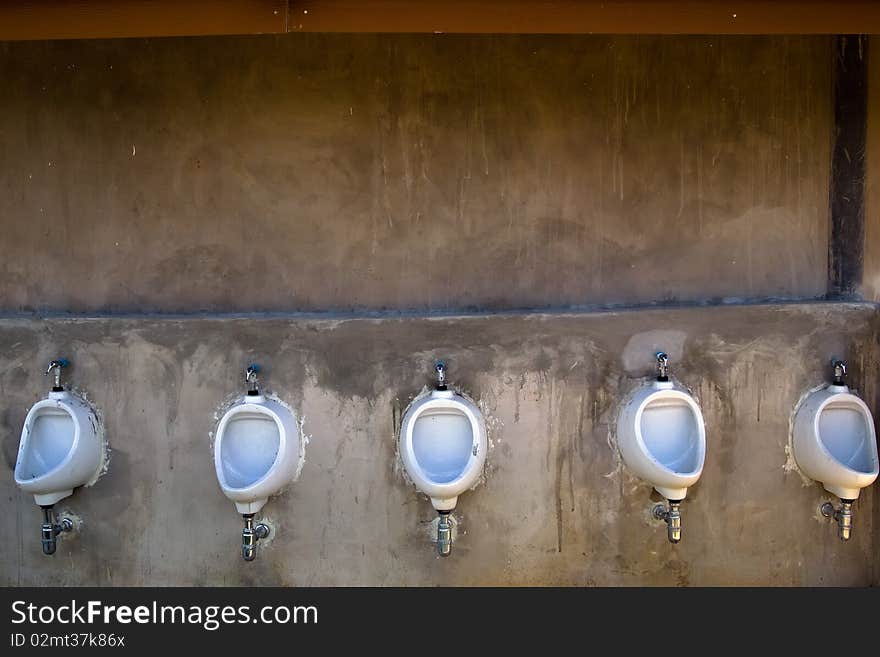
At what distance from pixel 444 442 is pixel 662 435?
0.84 meters

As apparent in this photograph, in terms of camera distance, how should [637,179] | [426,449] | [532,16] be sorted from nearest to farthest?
1. [532,16]
2. [426,449]
3. [637,179]

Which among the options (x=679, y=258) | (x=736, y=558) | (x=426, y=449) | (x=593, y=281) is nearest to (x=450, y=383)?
(x=426, y=449)

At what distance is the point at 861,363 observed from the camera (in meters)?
3.19

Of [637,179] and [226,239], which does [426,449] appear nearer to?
[226,239]

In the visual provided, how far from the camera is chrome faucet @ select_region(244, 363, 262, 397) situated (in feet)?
10.1

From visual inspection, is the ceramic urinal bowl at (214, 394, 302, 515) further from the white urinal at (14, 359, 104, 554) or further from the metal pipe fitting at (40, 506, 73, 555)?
the metal pipe fitting at (40, 506, 73, 555)

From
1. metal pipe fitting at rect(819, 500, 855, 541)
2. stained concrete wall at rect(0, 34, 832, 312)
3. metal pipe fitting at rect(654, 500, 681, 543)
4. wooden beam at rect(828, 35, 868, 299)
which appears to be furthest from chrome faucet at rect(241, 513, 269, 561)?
wooden beam at rect(828, 35, 868, 299)

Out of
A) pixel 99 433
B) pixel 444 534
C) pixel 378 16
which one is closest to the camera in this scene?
pixel 378 16

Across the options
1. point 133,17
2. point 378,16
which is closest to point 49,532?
point 133,17

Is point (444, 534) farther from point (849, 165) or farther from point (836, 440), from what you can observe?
point (849, 165)

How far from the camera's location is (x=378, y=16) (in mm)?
2275

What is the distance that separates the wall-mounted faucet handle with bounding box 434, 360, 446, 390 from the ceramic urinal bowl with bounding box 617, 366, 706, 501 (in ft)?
2.36

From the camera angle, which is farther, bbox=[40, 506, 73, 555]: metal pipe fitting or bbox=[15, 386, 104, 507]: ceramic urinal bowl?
bbox=[40, 506, 73, 555]: metal pipe fitting

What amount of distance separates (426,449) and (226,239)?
1.18 meters
